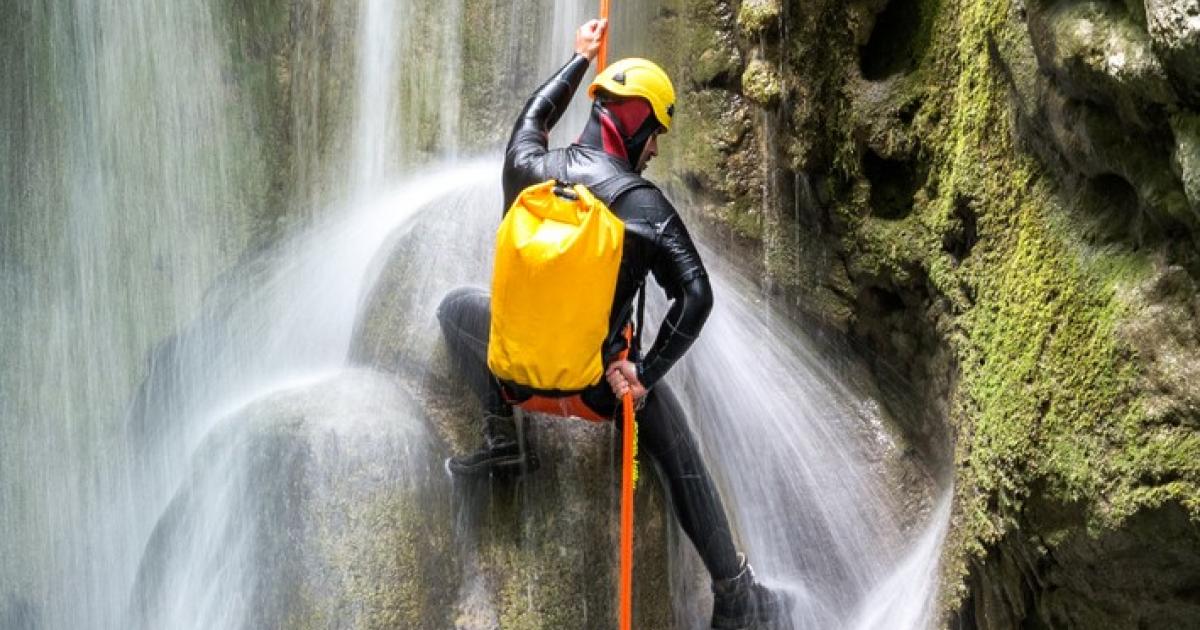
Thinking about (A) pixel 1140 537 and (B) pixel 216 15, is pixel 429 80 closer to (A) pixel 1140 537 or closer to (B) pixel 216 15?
(B) pixel 216 15

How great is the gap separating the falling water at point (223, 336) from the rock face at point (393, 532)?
24 millimetres

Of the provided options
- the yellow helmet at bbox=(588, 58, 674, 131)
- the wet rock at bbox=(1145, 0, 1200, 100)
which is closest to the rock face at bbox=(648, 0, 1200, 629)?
the wet rock at bbox=(1145, 0, 1200, 100)

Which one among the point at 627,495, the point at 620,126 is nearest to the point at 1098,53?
the point at 620,126

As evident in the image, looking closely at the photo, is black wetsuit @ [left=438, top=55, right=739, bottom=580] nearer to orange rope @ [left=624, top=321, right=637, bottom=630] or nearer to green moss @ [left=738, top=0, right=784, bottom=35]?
orange rope @ [left=624, top=321, right=637, bottom=630]

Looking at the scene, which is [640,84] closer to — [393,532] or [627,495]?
[627,495]

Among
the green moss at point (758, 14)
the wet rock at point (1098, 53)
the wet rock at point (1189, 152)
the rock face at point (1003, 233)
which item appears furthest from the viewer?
the green moss at point (758, 14)

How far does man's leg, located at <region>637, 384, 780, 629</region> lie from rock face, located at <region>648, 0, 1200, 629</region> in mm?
991

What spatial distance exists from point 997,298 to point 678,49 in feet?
8.83

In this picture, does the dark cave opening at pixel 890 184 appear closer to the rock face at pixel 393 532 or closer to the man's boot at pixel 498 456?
the rock face at pixel 393 532

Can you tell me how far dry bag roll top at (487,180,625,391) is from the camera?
4047 millimetres

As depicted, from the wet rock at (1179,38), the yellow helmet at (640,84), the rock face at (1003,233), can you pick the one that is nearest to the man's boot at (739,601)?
the rock face at (1003,233)

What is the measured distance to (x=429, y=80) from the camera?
665 cm

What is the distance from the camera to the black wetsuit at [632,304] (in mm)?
4258

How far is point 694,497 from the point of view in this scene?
4914mm
